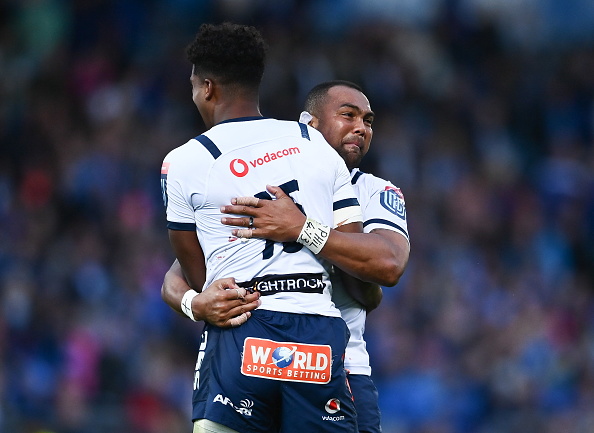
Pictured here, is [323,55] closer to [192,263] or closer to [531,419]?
[531,419]

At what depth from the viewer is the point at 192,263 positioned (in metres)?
4.38

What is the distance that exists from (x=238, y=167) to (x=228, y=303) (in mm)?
529

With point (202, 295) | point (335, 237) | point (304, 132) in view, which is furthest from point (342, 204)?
point (202, 295)

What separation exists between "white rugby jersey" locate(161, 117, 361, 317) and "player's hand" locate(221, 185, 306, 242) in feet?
0.14

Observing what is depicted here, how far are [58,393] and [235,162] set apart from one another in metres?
6.75

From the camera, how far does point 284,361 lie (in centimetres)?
402

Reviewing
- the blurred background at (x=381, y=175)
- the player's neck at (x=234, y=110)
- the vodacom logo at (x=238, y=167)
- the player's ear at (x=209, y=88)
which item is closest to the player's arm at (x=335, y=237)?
the vodacom logo at (x=238, y=167)

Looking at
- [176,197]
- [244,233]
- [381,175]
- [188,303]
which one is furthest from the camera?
[381,175]

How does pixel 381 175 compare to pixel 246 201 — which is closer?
pixel 246 201

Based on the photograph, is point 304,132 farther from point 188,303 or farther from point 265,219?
point 188,303

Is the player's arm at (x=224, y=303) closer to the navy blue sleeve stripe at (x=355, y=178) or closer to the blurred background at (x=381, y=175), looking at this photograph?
the navy blue sleeve stripe at (x=355, y=178)

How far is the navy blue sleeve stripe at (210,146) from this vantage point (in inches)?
163

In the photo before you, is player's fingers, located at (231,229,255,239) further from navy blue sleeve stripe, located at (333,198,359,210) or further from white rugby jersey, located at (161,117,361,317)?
navy blue sleeve stripe, located at (333,198,359,210)

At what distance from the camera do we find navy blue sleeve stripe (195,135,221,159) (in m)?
4.14
